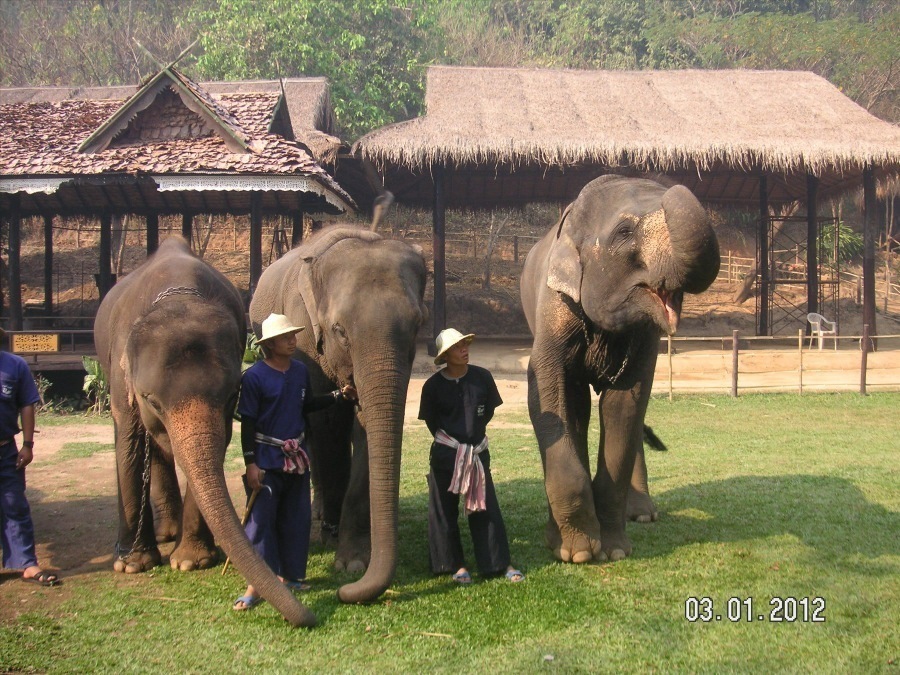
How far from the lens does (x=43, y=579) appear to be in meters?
5.22

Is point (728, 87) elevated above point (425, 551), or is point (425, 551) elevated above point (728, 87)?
point (728, 87)

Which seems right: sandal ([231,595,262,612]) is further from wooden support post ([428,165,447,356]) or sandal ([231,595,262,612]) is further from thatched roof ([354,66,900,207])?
wooden support post ([428,165,447,356])

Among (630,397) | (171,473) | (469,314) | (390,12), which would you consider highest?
(390,12)

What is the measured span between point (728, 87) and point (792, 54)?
54.7 ft

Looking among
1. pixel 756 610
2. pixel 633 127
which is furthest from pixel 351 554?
pixel 633 127

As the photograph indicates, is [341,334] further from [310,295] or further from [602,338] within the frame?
[602,338]

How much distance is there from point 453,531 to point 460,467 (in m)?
0.37

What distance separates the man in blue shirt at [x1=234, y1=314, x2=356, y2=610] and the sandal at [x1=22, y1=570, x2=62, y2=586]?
129 centimetres

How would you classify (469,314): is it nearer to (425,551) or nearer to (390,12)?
(390,12)

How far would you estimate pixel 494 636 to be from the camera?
427cm

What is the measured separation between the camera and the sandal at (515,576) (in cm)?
509

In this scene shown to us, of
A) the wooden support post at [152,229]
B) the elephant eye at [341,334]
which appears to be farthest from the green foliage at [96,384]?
the elephant eye at [341,334]

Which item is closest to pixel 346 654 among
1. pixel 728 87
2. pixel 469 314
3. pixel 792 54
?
pixel 728 87

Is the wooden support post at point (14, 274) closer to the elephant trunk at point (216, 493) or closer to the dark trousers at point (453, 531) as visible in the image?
the elephant trunk at point (216, 493)
